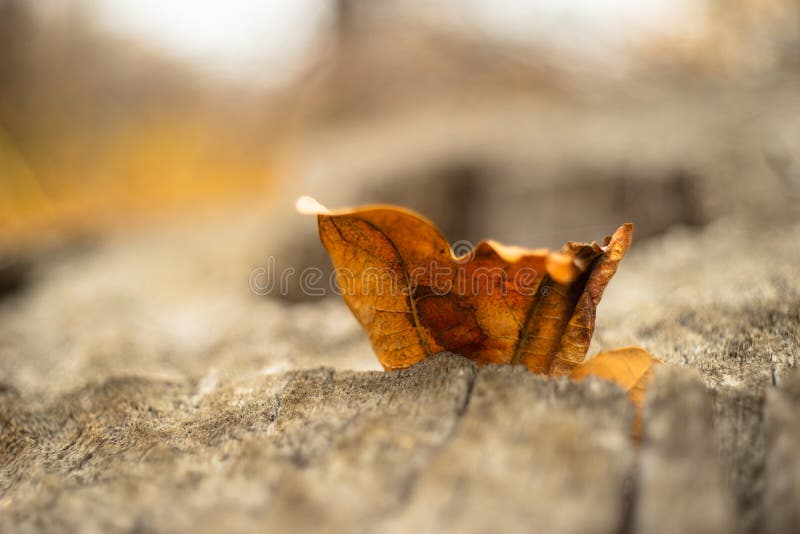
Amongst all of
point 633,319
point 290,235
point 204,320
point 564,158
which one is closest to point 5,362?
point 204,320

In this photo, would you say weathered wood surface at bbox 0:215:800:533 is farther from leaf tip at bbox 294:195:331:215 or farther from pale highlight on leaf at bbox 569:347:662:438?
leaf tip at bbox 294:195:331:215

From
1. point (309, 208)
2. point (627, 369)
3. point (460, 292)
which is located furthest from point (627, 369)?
point (309, 208)

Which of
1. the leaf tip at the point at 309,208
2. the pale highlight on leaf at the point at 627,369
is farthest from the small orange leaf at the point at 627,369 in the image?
the leaf tip at the point at 309,208

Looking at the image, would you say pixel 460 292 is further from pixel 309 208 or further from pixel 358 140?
pixel 358 140

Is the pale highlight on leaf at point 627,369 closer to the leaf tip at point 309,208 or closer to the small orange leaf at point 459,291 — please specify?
the small orange leaf at point 459,291

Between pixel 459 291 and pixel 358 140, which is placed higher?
pixel 358 140

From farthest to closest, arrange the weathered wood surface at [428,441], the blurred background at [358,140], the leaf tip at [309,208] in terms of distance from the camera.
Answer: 1. the blurred background at [358,140]
2. the leaf tip at [309,208]
3. the weathered wood surface at [428,441]

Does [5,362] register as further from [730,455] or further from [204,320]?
[730,455]

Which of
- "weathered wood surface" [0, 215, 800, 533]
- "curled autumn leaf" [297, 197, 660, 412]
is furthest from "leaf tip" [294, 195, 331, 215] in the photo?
"weathered wood surface" [0, 215, 800, 533]
